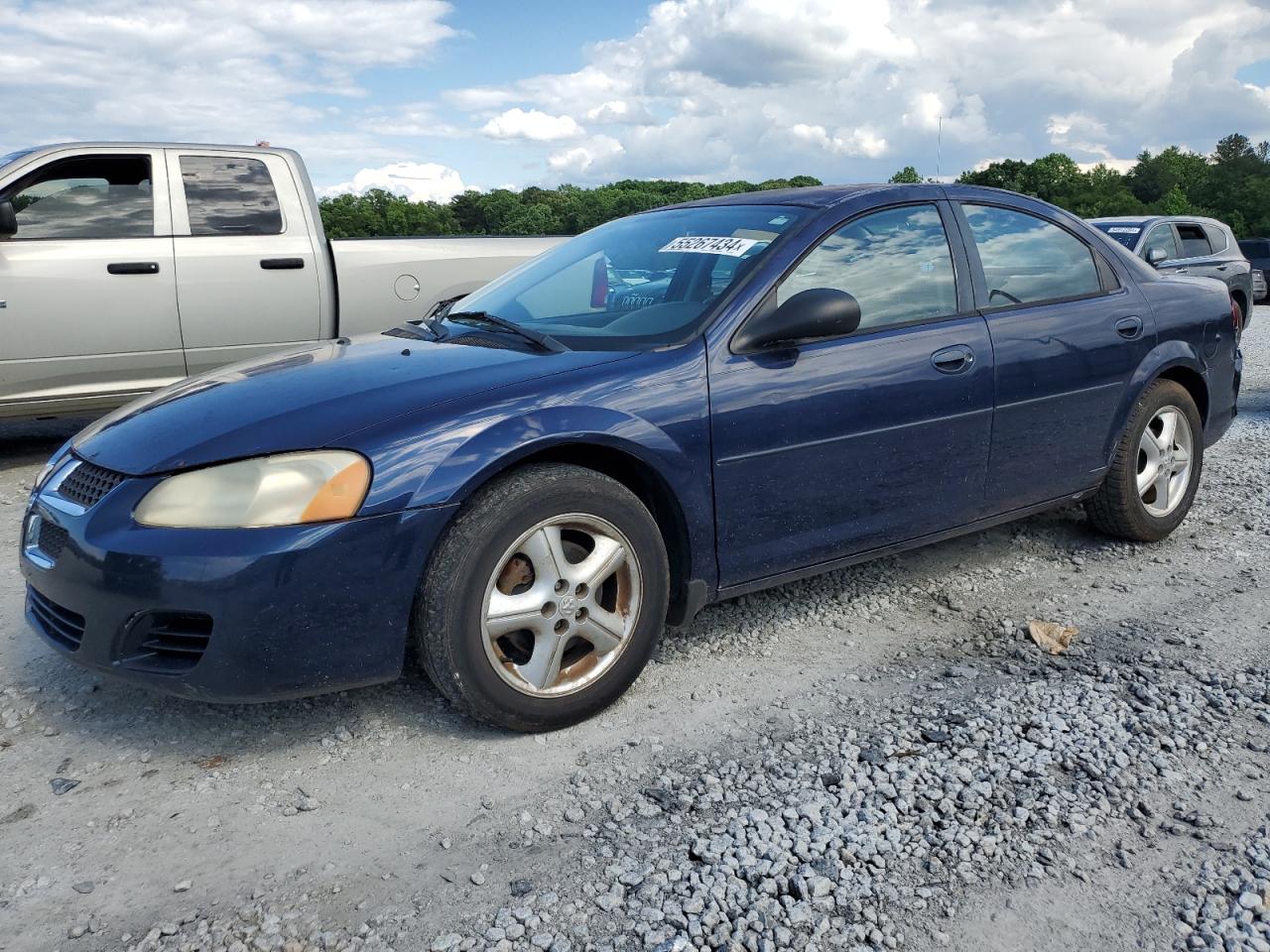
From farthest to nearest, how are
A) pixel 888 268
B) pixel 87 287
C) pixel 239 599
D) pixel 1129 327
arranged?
pixel 87 287, pixel 1129 327, pixel 888 268, pixel 239 599

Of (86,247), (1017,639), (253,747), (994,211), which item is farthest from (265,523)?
(86,247)

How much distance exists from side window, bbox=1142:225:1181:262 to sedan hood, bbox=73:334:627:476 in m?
10.9

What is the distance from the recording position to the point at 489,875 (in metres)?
2.33

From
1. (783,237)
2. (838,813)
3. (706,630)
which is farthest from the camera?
(706,630)

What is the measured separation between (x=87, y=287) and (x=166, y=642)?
14.8 feet

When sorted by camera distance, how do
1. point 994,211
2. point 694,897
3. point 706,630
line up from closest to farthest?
point 694,897 < point 706,630 < point 994,211

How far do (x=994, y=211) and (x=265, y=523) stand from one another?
9.81ft

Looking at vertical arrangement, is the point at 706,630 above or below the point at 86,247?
below

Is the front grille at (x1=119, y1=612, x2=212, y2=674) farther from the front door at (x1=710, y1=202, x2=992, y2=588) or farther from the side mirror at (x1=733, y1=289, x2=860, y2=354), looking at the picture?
the side mirror at (x1=733, y1=289, x2=860, y2=354)

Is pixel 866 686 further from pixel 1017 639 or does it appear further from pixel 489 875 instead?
pixel 489 875

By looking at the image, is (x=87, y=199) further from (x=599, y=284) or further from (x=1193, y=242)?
(x=1193, y=242)

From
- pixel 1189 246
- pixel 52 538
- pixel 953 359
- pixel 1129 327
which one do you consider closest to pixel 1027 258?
pixel 1129 327

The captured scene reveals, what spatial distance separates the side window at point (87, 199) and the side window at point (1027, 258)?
5080 mm

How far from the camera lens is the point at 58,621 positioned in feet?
9.48
